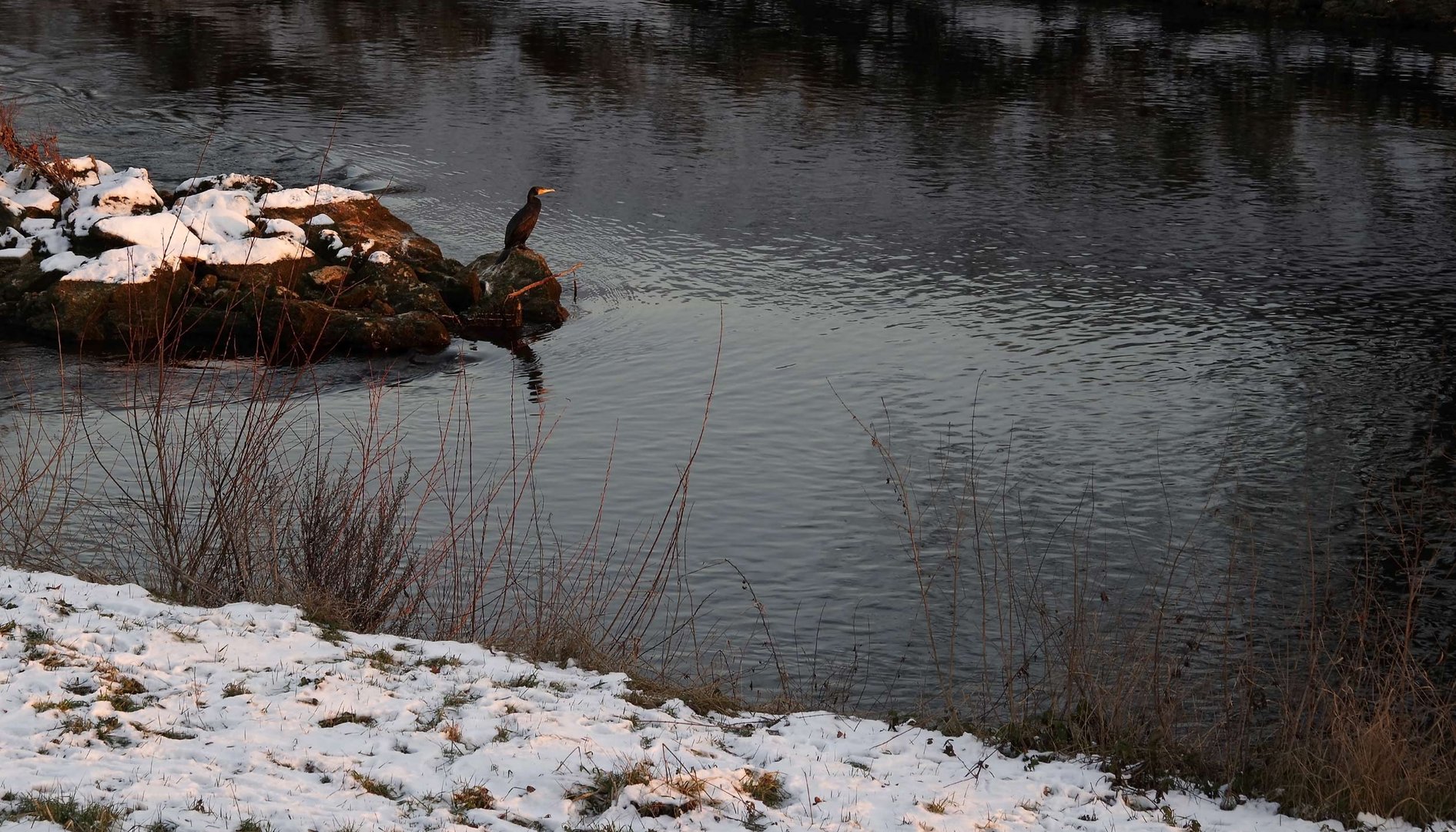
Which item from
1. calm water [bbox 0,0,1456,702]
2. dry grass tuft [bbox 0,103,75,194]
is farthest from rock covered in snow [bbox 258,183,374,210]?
dry grass tuft [bbox 0,103,75,194]

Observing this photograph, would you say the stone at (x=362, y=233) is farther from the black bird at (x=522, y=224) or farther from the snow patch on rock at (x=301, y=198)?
the black bird at (x=522, y=224)

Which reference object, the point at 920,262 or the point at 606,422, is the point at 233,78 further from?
the point at 606,422

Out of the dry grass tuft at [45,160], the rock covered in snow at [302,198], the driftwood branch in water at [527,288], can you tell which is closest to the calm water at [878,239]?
the driftwood branch in water at [527,288]

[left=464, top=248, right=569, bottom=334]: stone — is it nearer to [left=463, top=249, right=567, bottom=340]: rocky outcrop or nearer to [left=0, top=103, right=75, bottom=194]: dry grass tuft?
[left=463, top=249, right=567, bottom=340]: rocky outcrop

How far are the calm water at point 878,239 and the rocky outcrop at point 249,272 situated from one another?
79 cm

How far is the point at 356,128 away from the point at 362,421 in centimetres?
1716

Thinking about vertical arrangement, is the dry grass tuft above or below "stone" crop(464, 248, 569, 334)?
above

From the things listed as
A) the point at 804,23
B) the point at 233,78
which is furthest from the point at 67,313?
the point at 804,23

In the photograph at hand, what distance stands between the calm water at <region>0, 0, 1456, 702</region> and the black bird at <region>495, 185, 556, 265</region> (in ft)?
4.33

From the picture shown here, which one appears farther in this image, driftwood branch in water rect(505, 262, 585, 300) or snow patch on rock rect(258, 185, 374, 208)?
snow patch on rock rect(258, 185, 374, 208)

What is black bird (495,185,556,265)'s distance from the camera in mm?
21125

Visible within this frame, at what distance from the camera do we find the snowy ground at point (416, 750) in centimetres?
657

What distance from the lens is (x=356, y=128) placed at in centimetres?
3203

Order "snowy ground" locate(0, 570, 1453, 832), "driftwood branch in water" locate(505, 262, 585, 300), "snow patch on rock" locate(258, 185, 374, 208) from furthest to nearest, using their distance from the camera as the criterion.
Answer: "snow patch on rock" locate(258, 185, 374, 208) < "driftwood branch in water" locate(505, 262, 585, 300) < "snowy ground" locate(0, 570, 1453, 832)
